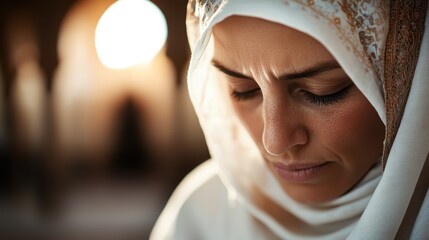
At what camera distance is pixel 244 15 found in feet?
3.77

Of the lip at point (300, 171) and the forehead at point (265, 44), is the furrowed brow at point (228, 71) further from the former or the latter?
the lip at point (300, 171)

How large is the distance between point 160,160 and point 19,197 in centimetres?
153

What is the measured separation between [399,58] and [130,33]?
474 centimetres

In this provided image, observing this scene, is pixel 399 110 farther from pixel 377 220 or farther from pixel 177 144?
pixel 177 144

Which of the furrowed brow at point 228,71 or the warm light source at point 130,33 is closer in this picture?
the furrowed brow at point 228,71

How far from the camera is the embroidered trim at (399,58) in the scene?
111 cm

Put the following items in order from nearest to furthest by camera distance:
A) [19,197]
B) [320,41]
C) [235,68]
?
[320,41] < [235,68] < [19,197]

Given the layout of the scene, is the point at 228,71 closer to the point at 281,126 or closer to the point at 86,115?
the point at 281,126

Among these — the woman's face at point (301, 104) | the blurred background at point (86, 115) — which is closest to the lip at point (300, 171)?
the woman's face at point (301, 104)

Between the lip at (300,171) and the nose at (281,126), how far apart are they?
69mm

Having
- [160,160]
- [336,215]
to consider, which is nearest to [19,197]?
[160,160]

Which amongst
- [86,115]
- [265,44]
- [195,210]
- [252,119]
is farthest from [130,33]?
→ [265,44]

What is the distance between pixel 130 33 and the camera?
5.71 meters

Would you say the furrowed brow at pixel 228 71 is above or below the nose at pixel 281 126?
above
